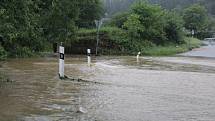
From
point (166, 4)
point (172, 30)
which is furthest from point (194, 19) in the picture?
point (172, 30)

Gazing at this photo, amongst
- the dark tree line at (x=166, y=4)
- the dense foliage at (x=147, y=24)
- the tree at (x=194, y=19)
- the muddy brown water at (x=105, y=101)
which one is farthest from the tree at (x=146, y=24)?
the dark tree line at (x=166, y=4)

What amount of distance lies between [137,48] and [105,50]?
12.6 feet

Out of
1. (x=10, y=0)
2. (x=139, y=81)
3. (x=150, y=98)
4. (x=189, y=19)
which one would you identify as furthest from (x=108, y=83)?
(x=189, y=19)

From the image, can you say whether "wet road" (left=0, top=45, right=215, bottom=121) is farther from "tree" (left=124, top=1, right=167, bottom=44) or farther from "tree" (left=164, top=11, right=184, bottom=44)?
"tree" (left=164, top=11, right=184, bottom=44)

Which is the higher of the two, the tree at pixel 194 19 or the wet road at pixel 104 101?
the tree at pixel 194 19

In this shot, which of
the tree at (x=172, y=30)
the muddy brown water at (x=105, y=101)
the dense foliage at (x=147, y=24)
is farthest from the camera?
the tree at (x=172, y=30)

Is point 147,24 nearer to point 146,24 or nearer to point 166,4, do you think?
point 146,24

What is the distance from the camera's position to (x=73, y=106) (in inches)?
368

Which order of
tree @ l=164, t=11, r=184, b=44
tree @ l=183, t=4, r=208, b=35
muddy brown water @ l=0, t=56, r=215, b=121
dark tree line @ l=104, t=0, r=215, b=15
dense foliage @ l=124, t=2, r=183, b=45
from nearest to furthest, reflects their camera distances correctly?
1. muddy brown water @ l=0, t=56, r=215, b=121
2. dense foliage @ l=124, t=2, r=183, b=45
3. tree @ l=164, t=11, r=184, b=44
4. tree @ l=183, t=4, r=208, b=35
5. dark tree line @ l=104, t=0, r=215, b=15

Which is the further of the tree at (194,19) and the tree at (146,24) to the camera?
the tree at (194,19)

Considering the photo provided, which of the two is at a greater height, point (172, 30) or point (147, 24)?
point (147, 24)

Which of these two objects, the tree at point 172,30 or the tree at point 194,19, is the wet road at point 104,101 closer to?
A: the tree at point 172,30

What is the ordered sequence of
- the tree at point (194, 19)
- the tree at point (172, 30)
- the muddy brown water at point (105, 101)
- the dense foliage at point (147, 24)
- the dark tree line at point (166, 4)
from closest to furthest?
1. the muddy brown water at point (105, 101)
2. the dense foliage at point (147, 24)
3. the tree at point (172, 30)
4. the tree at point (194, 19)
5. the dark tree line at point (166, 4)

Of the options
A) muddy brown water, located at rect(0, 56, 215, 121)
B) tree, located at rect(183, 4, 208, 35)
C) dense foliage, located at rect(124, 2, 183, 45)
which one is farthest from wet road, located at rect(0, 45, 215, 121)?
tree, located at rect(183, 4, 208, 35)
